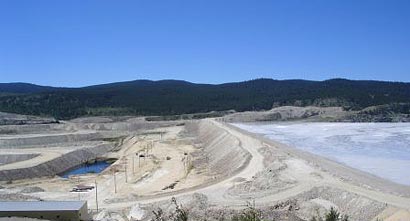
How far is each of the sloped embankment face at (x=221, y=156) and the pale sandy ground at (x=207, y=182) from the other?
1036 millimetres

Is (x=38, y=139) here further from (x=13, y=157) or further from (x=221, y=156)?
(x=221, y=156)

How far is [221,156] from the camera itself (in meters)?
60.8

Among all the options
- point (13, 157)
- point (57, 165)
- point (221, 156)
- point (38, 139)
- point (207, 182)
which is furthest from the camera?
point (38, 139)

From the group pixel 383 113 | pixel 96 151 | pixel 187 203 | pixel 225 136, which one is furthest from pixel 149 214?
pixel 383 113

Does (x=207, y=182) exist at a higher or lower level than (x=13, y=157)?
lower

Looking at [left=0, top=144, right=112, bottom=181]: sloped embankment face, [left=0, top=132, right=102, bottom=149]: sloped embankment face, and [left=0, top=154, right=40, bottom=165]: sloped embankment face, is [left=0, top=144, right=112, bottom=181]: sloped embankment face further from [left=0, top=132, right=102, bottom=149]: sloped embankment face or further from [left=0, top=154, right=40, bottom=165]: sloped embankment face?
[left=0, top=132, right=102, bottom=149]: sloped embankment face

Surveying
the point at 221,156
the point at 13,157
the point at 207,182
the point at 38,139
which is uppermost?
the point at 38,139

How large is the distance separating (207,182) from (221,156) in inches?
680

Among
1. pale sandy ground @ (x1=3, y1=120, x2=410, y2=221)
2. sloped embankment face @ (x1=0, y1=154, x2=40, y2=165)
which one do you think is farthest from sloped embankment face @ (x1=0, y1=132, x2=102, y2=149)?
pale sandy ground @ (x1=3, y1=120, x2=410, y2=221)

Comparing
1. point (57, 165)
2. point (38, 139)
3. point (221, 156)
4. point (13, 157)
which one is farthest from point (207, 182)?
point (38, 139)

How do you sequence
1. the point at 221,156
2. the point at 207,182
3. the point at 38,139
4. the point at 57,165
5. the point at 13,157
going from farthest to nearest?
the point at 38,139, the point at 13,157, the point at 57,165, the point at 221,156, the point at 207,182

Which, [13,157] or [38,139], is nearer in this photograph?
[13,157]

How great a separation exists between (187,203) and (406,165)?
2226cm

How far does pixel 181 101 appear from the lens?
641 feet
